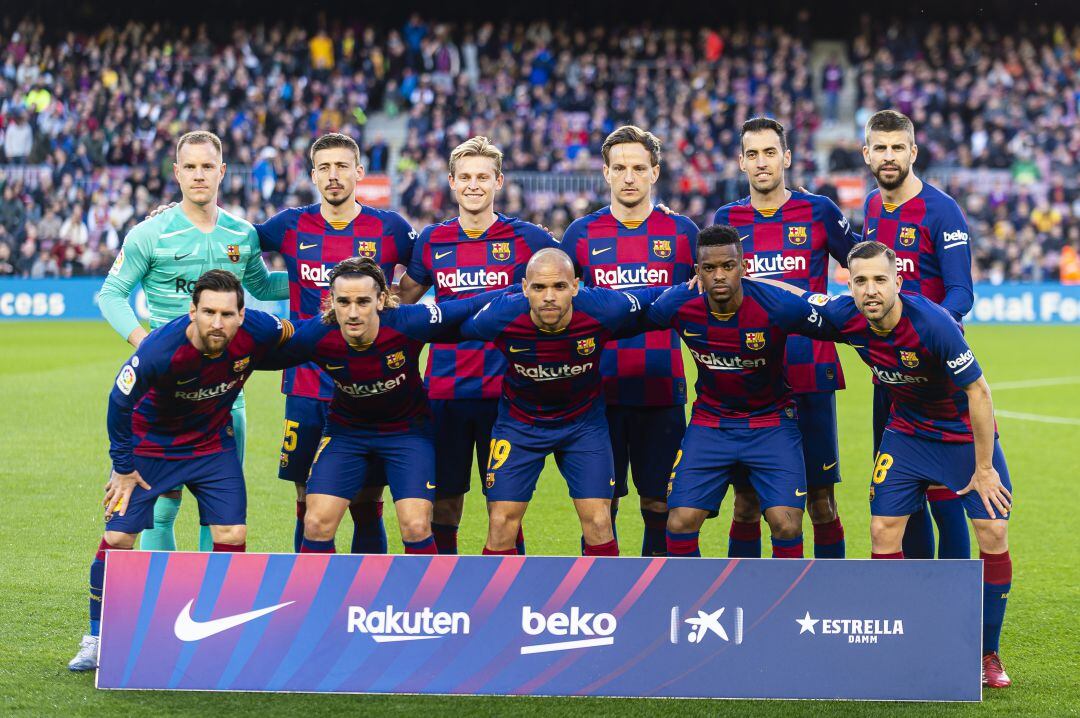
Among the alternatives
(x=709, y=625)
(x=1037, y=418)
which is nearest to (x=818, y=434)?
(x=709, y=625)

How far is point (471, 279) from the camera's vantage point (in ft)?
19.9

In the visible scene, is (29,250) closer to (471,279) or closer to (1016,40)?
(471,279)

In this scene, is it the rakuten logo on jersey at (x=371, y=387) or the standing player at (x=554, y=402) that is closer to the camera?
the standing player at (x=554, y=402)

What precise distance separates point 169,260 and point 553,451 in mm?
2047

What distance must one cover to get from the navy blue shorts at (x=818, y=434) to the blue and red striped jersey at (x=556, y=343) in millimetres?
991

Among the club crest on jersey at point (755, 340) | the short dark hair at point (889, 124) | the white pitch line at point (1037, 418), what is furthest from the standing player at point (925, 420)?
the white pitch line at point (1037, 418)

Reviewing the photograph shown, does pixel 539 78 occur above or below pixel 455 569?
above

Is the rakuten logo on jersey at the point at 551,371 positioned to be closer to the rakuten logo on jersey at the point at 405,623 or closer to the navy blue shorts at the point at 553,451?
the navy blue shorts at the point at 553,451

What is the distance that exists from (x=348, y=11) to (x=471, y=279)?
85.8ft

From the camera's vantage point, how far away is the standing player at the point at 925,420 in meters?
5.09

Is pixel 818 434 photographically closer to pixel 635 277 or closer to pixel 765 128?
pixel 635 277

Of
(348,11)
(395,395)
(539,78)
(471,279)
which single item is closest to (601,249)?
(471,279)

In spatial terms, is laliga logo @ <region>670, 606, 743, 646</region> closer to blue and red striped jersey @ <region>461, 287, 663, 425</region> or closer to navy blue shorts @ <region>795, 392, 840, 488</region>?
blue and red striped jersey @ <region>461, 287, 663, 425</region>

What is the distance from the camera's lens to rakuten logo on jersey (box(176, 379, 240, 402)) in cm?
534
